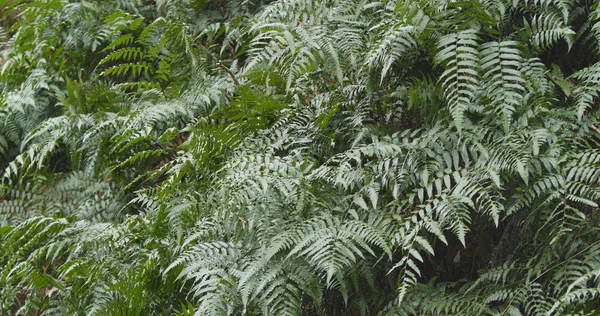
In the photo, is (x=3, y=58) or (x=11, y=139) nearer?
(x=11, y=139)

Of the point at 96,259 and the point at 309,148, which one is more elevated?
the point at 309,148

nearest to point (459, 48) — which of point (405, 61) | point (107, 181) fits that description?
point (405, 61)

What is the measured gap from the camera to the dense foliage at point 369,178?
2674 mm

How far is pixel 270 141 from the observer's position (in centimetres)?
335

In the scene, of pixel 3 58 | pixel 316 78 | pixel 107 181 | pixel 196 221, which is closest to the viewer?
pixel 196 221

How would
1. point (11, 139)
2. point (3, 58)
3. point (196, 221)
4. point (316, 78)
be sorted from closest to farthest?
point (196, 221)
point (316, 78)
point (11, 139)
point (3, 58)

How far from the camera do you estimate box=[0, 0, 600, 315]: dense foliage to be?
2674mm

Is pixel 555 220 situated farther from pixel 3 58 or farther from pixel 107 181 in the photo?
pixel 3 58

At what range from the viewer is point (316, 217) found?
2.81m

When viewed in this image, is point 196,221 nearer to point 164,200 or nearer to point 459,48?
point 164,200

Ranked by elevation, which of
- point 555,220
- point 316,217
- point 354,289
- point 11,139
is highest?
point 555,220

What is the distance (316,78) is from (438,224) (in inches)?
50.8

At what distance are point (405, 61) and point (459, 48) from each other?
0.44m

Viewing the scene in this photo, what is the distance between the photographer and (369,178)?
9.57ft
